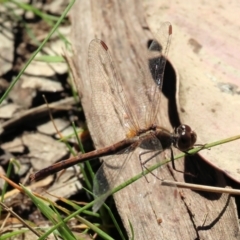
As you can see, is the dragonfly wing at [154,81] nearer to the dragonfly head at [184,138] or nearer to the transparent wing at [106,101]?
the transparent wing at [106,101]

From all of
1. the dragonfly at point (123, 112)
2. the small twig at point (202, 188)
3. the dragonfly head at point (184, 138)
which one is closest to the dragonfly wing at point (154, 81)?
the dragonfly at point (123, 112)

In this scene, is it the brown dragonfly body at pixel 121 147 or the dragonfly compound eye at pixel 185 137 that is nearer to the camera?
the dragonfly compound eye at pixel 185 137

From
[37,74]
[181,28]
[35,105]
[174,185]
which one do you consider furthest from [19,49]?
[174,185]

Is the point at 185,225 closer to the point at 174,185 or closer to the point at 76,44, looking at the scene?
the point at 174,185

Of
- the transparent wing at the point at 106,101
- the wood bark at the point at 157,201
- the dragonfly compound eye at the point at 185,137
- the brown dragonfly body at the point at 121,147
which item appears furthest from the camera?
the transparent wing at the point at 106,101

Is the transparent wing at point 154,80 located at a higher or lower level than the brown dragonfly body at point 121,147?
higher

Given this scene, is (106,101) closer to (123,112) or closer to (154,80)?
(123,112)

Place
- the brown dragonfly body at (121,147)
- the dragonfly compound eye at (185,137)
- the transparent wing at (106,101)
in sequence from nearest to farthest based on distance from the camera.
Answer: the dragonfly compound eye at (185,137)
the brown dragonfly body at (121,147)
the transparent wing at (106,101)
